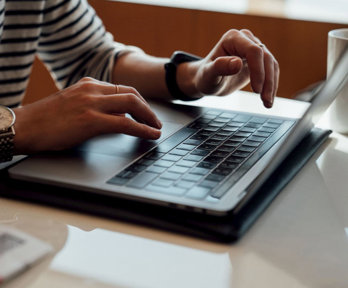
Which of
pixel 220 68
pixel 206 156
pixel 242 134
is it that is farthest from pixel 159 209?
pixel 220 68

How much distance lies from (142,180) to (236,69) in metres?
0.31

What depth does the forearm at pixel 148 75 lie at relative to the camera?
3.43 feet

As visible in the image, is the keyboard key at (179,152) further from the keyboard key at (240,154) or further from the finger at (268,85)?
the finger at (268,85)

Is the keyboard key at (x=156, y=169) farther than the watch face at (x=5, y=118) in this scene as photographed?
No

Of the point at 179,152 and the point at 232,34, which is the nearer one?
the point at 179,152

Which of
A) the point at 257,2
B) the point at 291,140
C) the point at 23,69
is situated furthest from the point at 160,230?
the point at 257,2

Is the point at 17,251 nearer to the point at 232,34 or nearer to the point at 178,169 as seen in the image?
the point at 178,169

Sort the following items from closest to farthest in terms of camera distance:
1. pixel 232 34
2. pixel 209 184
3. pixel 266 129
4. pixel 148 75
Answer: pixel 209 184 → pixel 266 129 → pixel 232 34 → pixel 148 75

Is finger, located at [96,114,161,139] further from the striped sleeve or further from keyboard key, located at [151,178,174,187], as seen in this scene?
the striped sleeve

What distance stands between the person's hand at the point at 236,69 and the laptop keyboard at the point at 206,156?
0.18 ft

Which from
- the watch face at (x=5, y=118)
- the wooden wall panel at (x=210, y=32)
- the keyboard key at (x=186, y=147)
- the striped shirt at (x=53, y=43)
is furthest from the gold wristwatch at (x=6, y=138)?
the wooden wall panel at (x=210, y=32)

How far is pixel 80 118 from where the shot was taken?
0.77 metres

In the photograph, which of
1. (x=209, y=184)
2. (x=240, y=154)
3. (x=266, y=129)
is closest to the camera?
(x=209, y=184)

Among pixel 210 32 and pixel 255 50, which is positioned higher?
pixel 255 50
